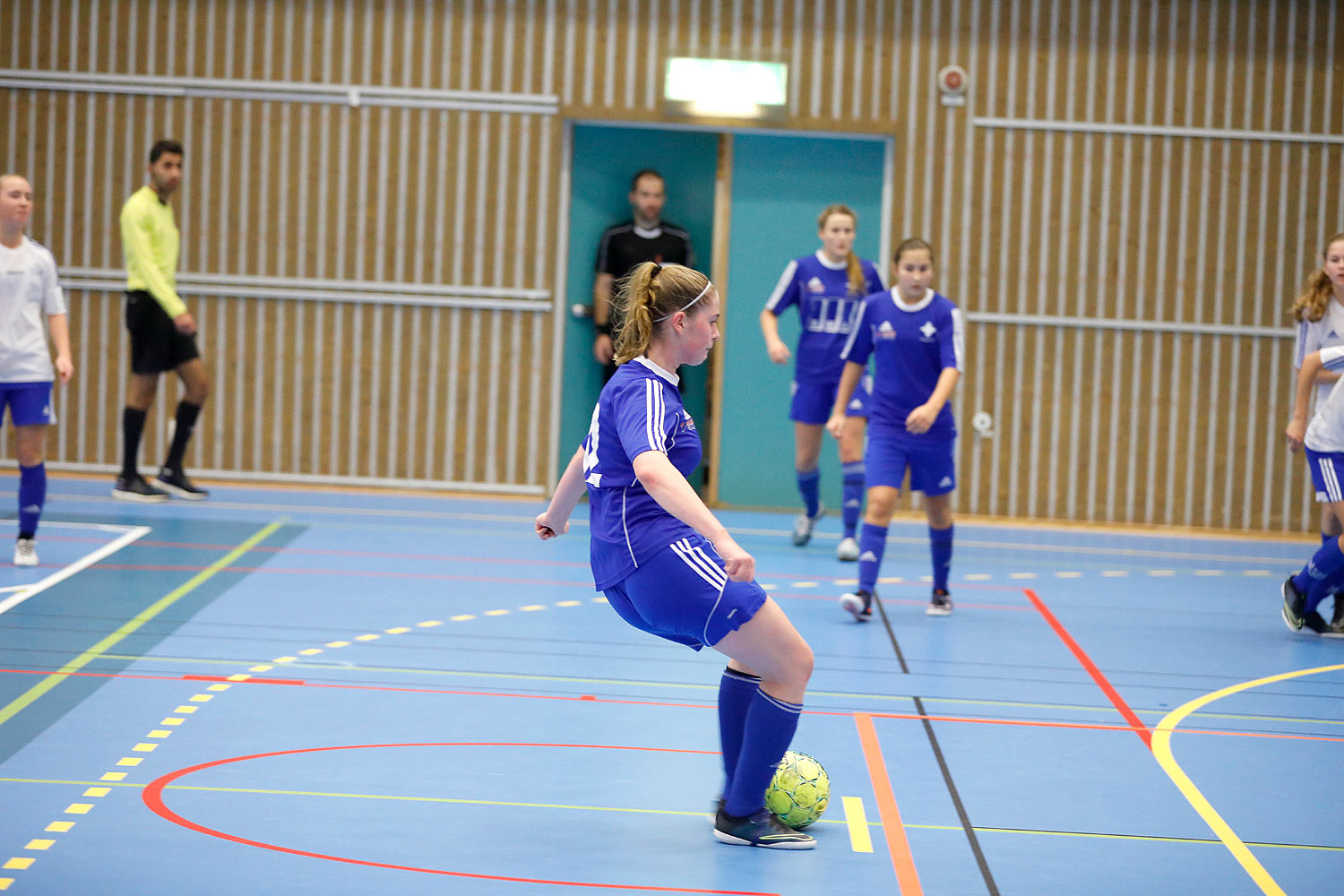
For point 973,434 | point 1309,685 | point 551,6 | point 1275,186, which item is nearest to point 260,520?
point 551,6

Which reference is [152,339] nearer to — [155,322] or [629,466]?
[155,322]

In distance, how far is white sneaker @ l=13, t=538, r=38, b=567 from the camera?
7.19 m

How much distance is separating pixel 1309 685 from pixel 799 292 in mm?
4094

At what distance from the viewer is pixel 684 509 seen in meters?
3.33

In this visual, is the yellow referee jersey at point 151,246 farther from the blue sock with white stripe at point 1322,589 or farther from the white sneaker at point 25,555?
the blue sock with white stripe at point 1322,589

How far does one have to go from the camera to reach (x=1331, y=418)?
Result: 657 cm

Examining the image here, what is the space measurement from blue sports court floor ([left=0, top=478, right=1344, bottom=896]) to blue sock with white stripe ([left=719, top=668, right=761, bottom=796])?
211 mm

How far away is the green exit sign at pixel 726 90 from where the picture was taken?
1081 cm

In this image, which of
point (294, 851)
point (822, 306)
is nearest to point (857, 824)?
point (294, 851)

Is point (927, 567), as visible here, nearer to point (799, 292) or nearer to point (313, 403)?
point (799, 292)

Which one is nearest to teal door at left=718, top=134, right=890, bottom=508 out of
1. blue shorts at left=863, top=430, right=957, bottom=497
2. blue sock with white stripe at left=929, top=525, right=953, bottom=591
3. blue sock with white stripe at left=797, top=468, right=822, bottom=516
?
blue sock with white stripe at left=797, top=468, right=822, bottom=516

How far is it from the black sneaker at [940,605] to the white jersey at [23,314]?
4456mm

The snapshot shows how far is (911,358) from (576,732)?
2.86 m

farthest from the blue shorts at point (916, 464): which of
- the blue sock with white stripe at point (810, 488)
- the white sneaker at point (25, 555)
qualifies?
the white sneaker at point (25, 555)
